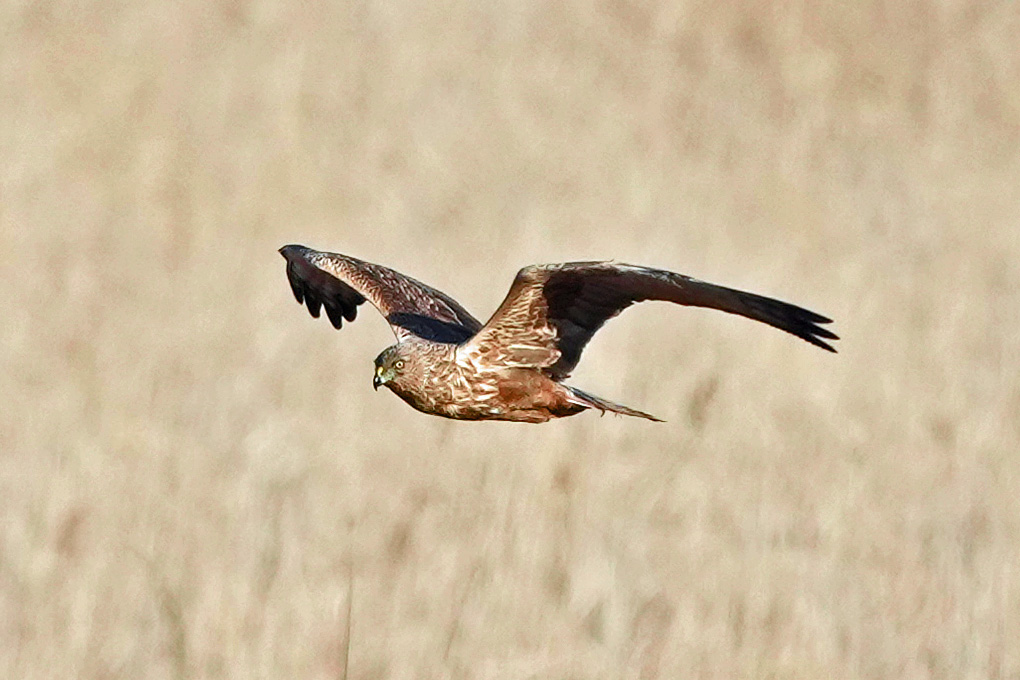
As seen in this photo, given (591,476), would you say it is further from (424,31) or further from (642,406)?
(424,31)

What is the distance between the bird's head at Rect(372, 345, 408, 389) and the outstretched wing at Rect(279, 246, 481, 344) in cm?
21

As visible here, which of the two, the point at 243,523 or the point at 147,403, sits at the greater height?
the point at 147,403

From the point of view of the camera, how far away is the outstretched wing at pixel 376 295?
4895mm

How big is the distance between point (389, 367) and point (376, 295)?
748 millimetres

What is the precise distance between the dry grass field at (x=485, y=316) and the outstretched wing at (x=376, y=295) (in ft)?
2.08

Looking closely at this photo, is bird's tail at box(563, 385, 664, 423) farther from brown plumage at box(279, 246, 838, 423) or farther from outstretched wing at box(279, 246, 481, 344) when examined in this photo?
outstretched wing at box(279, 246, 481, 344)

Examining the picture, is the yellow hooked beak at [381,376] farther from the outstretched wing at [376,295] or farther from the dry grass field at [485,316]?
the dry grass field at [485,316]

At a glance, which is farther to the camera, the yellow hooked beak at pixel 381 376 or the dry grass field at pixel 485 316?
the dry grass field at pixel 485 316

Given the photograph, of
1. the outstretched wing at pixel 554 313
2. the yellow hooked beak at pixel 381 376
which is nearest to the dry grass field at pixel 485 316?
the yellow hooked beak at pixel 381 376

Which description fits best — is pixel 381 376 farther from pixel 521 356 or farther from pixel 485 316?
pixel 485 316

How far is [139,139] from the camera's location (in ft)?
32.4

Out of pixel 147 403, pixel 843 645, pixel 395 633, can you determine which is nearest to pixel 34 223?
pixel 147 403

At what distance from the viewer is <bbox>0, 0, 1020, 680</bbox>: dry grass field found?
5695 millimetres

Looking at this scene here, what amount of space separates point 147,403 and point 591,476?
1387 millimetres
